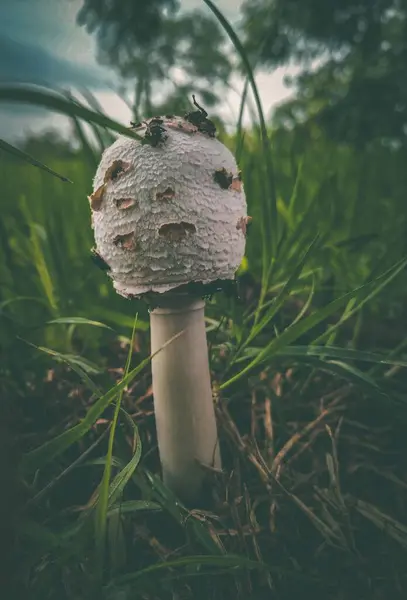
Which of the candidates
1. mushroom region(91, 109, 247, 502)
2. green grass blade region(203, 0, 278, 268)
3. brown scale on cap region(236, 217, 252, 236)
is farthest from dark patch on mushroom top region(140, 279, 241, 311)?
green grass blade region(203, 0, 278, 268)

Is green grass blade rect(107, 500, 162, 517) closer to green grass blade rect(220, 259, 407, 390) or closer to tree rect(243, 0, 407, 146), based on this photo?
green grass blade rect(220, 259, 407, 390)

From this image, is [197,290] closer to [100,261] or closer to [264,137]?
[100,261]

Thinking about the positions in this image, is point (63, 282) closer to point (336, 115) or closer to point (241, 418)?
point (241, 418)

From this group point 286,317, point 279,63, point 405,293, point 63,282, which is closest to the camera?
point 63,282

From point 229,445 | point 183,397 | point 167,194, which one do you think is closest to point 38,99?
point 167,194

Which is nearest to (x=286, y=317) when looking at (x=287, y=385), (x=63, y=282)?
(x=287, y=385)

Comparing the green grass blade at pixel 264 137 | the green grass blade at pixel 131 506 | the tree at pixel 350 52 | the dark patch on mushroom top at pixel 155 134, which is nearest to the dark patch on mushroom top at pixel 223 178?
the dark patch on mushroom top at pixel 155 134

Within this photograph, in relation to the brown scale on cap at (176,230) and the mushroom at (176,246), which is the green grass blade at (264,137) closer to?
the mushroom at (176,246)
